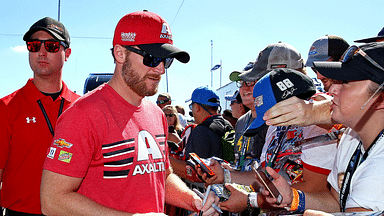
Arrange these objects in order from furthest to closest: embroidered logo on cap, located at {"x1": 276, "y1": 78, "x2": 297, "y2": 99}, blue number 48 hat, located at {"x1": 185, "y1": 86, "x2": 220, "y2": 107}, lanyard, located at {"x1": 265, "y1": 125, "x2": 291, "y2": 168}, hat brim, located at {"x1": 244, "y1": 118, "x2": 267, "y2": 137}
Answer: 1. blue number 48 hat, located at {"x1": 185, "y1": 86, "x2": 220, "y2": 107}
2. lanyard, located at {"x1": 265, "y1": 125, "x2": 291, "y2": 168}
3. hat brim, located at {"x1": 244, "y1": 118, "x2": 267, "y2": 137}
4. embroidered logo on cap, located at {"x1": 276, "y1": 78, "x2": 297, "y2": 99}

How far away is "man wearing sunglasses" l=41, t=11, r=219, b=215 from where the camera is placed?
1.87m

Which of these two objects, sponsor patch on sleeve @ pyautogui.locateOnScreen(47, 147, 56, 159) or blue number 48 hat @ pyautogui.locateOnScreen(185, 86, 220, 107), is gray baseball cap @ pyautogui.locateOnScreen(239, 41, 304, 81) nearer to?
blue number 48 hat @ pyautogui.locateOnScreen(185, 86, 220, 107)

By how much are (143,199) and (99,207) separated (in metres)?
0.35

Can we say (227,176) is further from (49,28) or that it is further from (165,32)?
(49,28)

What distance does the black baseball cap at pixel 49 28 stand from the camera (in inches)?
Answer: 128

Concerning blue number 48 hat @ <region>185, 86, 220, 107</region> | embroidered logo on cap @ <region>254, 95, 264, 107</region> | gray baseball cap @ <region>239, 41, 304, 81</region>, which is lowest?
blue number 48 hat @ <region>185, 86, 220, 107</region>

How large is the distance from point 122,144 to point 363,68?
1561 mm

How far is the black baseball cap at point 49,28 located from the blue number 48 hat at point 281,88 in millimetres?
2234

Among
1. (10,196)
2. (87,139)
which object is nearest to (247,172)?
(87,139)

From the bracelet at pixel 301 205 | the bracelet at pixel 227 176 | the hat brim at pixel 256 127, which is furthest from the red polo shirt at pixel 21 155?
the bracelet at pixel 301 205

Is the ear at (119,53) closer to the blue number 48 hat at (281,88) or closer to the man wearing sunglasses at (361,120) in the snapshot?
the blue number 48 hat at (281,88)

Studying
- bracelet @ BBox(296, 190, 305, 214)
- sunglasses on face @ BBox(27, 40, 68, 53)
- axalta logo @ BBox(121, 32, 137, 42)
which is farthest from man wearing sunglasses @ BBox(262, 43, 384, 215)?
→ sunglasses on face @ BBox(27, 40, 68, 53)

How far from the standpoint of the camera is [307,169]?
246 centimetres

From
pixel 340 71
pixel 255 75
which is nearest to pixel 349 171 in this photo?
pixel 340 71
